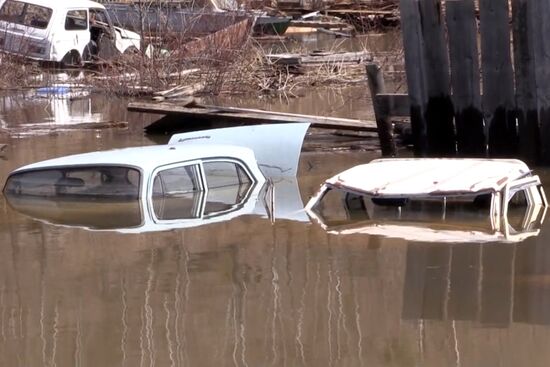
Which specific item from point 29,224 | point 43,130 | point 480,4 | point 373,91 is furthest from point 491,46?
point 43,130

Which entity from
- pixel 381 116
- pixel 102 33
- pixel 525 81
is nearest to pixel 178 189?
pixel 381 116

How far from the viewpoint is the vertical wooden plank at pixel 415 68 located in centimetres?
1312

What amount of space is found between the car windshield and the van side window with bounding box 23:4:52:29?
14.1m

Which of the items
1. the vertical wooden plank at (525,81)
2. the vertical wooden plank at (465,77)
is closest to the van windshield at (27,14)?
the vertical wooden plank at (465,77)

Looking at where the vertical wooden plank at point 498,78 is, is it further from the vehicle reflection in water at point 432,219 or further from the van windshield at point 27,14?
the van windshield at point 27,14

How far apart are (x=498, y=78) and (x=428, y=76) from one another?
0.88 meters

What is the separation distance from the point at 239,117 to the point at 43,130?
12.1 feet

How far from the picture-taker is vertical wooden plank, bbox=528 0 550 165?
40.3 feet

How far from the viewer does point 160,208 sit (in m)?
10.8

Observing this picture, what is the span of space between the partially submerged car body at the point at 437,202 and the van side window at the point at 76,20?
608 inches

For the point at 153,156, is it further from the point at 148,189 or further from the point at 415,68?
the point at 415,68

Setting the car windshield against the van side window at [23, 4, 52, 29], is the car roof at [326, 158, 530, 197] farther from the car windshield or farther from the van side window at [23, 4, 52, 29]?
the van side window at [23, 4, 52, 29]

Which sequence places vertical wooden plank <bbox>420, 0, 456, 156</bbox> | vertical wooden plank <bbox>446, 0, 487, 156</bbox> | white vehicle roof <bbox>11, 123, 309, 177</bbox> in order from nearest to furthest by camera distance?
1. white vehicle roof <bbox>11, 123, 309, 177</bbox>
2. vertical wooden plank <bbox>446, 0, 487, 156</bbox>
3. vertical wooden plank <bbox>420, 0, 456, 156</bbox>

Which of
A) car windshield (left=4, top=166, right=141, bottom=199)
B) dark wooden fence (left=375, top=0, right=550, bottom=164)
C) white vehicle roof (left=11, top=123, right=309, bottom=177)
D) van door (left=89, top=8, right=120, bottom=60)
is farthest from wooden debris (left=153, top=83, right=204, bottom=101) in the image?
car windshield (left=4, top=166, right=141, bottom=199)
